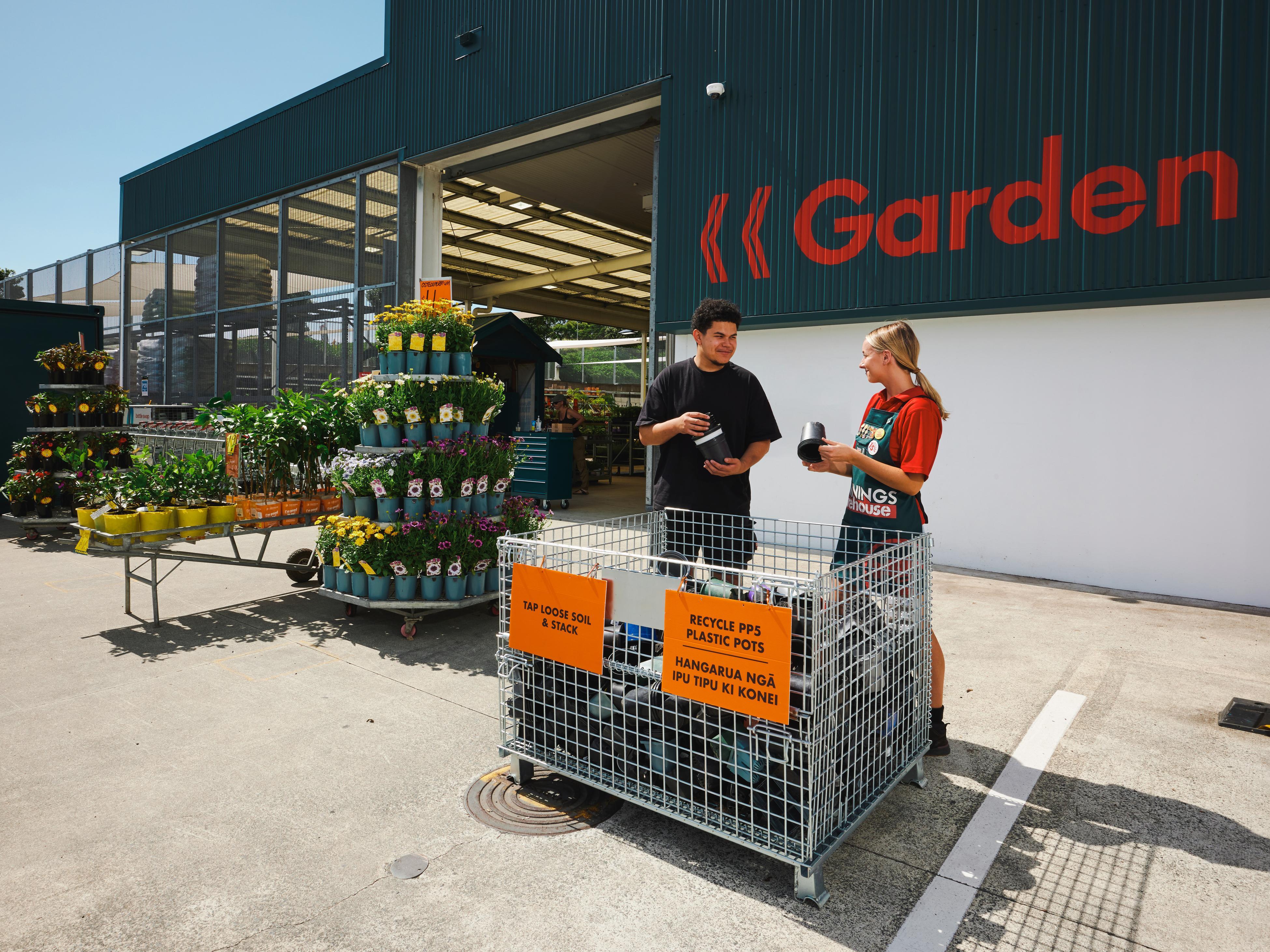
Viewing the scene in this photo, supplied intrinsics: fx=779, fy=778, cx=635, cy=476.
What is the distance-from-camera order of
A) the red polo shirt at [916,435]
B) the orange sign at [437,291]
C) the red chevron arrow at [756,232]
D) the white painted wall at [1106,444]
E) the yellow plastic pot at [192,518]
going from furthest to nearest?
the red chevron arrow at [756,232] < the white painted wall at [1106,444] < the orange sign at [437,291] < the yellow plastic pot at [192,518] < the red polo shirt at [916,435]

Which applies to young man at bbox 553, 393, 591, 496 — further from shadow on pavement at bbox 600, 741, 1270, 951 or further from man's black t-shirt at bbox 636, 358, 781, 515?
shadow on pavement at bbox 600, 741, 1270, 951

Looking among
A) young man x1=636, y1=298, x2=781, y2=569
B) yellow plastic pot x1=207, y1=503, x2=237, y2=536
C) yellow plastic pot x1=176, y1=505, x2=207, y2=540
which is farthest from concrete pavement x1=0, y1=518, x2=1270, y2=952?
young man x1=636, y1=298, x2=781, y2=569

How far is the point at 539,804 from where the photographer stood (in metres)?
2.93

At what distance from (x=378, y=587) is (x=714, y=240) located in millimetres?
5917

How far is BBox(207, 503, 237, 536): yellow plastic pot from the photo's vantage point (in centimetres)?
541

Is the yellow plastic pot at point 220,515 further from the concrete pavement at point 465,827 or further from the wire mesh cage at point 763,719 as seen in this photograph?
the wire mesh cage at point 763,719

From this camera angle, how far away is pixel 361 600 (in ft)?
16.8

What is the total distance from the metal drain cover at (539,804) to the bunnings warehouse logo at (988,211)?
6415 millimetres

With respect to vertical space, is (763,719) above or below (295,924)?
above

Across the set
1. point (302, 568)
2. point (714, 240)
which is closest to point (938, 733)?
point (302, 568)

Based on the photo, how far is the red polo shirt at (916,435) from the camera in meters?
2.95

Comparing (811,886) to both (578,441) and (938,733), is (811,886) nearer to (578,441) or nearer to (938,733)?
(938,733)

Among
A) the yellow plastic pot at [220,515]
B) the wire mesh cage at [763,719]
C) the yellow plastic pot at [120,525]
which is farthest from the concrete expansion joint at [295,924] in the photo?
the yellow plastic pot at [220,515]

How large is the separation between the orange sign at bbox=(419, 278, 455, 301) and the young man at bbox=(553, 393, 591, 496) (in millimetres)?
8048
